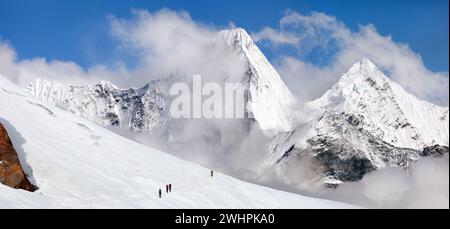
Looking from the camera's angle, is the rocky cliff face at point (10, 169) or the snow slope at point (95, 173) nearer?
the rocky cliff face at point (10, 169)

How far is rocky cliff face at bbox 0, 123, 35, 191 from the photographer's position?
79.8 metres

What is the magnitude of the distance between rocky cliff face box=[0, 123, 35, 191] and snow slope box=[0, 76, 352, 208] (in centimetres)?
210

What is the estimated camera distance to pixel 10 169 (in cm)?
8125

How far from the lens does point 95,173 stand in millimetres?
100000

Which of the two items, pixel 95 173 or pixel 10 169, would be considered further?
pixel 95 173

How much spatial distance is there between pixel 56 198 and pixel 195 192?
25631mm

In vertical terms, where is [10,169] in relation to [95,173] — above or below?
below

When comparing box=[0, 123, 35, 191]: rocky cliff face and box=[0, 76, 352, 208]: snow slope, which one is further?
box=[0, 76, 352, 208]: snow slope

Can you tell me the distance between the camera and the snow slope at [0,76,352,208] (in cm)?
→ 8725

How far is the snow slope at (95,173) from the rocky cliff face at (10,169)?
2100mm

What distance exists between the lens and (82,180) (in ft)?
310

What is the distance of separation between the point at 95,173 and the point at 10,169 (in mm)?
20147

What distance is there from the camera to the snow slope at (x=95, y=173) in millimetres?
87250
